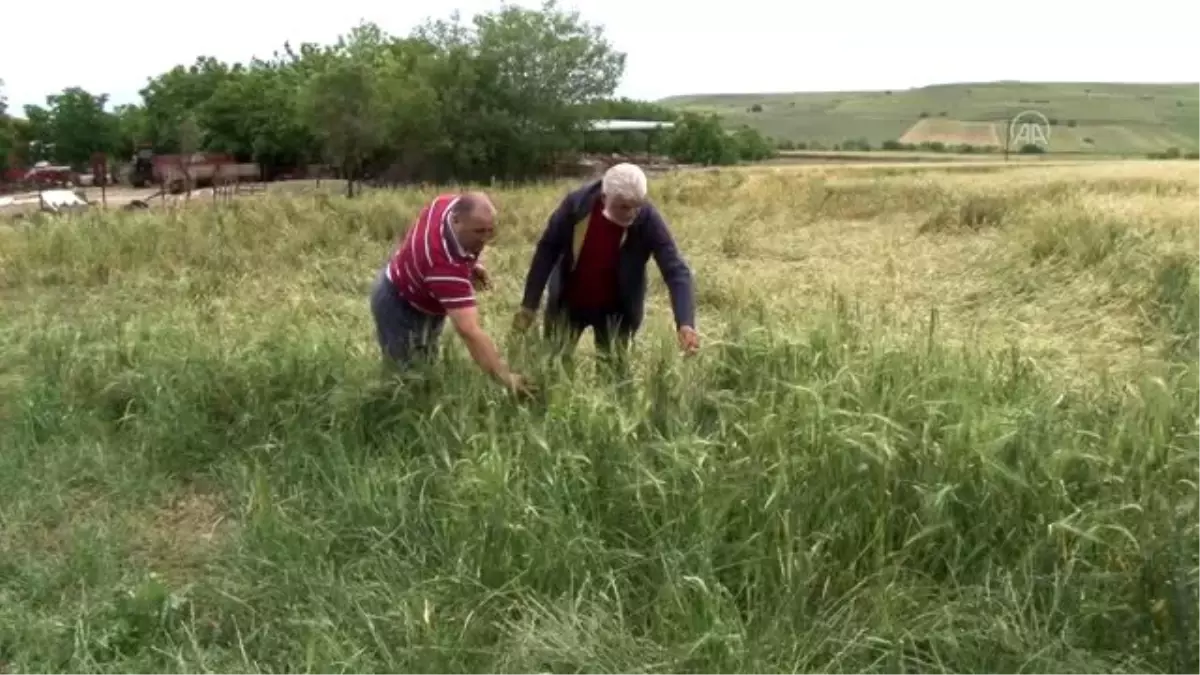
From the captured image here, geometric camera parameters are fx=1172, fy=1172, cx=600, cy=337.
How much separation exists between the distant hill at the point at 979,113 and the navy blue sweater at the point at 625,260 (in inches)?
2139

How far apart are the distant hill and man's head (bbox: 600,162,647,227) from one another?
54.6m

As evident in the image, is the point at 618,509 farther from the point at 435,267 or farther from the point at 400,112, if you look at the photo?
the point at 400,112

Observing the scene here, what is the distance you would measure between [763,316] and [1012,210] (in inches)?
502

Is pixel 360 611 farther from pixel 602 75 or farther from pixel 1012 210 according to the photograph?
pixel 602 75

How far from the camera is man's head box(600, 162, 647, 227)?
4.49 meters

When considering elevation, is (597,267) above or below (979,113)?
below

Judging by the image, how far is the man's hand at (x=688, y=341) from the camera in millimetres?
4305

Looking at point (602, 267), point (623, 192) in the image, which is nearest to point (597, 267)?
point (602, 267)

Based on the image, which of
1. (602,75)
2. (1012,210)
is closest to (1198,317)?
(1012,210)

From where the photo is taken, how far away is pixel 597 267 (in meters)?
4.93

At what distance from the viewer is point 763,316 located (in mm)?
4820

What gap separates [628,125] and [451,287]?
178 ft

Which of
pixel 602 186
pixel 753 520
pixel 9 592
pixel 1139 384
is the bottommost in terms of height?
pixel 9 592

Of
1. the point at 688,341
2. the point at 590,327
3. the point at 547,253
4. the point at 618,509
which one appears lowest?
the point at 618,509
